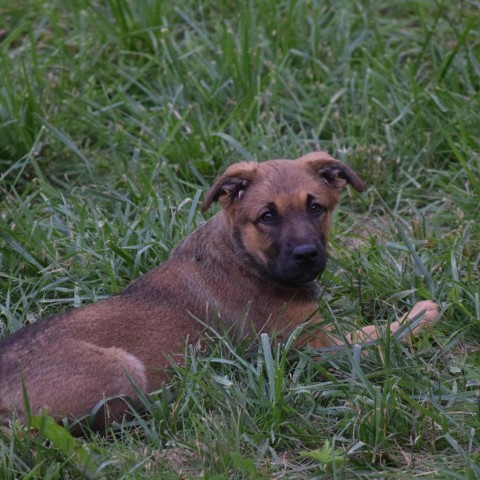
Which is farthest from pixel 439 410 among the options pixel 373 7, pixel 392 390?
pixel 373 7

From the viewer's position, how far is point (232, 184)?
6.40m

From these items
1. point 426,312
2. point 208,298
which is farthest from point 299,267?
point 426,312

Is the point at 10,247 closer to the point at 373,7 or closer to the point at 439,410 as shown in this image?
the point at 439,410

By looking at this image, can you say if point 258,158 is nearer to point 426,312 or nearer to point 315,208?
point 315,208

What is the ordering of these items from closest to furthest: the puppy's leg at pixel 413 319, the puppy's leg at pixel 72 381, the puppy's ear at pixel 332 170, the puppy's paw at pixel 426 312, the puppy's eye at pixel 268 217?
the puppy's leg at pixel 72 381 → the puppy's leg at pixel 413 319 → the puppy's eye at pixel 268 217 → the puppy's paw at pixel 426 312 → the puppy's ear at pixel 332 170

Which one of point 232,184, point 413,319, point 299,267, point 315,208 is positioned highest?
point 232,184

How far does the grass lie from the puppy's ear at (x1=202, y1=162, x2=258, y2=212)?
749mm

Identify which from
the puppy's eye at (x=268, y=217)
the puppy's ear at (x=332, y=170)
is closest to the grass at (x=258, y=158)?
the puppy's ear at (x=332, y=170)

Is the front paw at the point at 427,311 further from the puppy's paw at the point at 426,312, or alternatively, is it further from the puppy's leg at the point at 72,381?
the puppy's leg at the point at 72,381

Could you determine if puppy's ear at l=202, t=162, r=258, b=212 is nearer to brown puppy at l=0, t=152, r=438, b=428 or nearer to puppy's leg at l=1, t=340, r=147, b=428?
brown puppy at l=0, t=152, r=438, b=428

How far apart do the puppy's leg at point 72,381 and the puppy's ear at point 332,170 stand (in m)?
1.72

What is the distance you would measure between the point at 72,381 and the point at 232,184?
63.0 inches

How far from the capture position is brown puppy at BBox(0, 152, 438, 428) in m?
5.61

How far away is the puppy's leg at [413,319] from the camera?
6.11 meters
